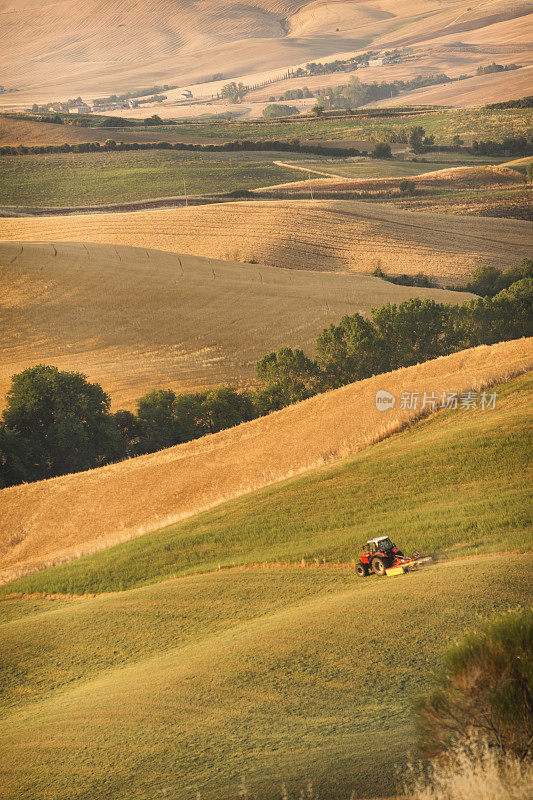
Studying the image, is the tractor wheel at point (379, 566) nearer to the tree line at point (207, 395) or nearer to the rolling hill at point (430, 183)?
the tree line at point (207, 395)

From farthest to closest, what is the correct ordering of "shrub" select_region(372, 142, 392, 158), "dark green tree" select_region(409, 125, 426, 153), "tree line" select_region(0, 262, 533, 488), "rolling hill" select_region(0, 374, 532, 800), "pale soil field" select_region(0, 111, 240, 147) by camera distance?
"pale soil field" select_region(0, 111, 240, 147) < "dark green tree" select_region(409, 125, 426, 153) < "shrub" select_region(372, 142, 392, 158) < "tree line" select_region(0, 262, 533, 488) < "rolling hill" select_region(0, 374, 532, 800)

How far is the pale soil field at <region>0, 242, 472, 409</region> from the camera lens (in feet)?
209

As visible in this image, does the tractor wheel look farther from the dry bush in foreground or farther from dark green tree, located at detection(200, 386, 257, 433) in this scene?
dark green tree, located at detection(200, 386, 257, 433)

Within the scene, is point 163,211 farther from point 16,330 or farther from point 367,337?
point 367,337

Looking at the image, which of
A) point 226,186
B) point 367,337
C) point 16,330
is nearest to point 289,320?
point 367,337

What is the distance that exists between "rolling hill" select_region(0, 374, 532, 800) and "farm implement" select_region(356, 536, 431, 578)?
1.70 ft

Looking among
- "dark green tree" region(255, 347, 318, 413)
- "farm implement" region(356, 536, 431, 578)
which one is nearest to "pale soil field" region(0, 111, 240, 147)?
"dark green tree" region(255, 347, 318, 413)

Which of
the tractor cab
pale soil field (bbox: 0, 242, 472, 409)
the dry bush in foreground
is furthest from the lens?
pale soil field (bbox: 0, 242, 472, 409)

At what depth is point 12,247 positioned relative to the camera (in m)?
87.2

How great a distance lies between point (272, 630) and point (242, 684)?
87.1 inches

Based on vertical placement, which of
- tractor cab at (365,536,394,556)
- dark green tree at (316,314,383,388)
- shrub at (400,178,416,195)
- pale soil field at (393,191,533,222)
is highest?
shrub at (400,178,416,195)

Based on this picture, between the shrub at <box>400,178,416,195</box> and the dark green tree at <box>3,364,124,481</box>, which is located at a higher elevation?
the shrub at <box>400,178,416,195</box>

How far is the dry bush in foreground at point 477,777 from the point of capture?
695 centimetres

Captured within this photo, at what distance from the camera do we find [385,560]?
1738cm
